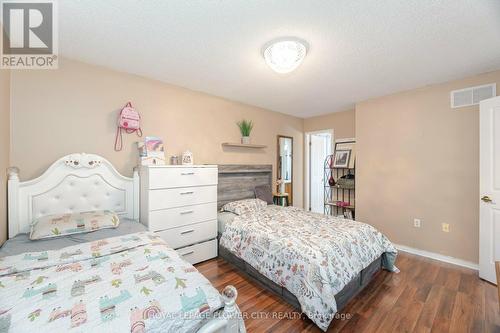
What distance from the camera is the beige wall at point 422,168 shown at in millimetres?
2584

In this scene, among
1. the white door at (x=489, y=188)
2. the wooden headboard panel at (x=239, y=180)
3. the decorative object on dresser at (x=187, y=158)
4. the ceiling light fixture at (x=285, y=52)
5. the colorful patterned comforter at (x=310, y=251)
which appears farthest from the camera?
the wooden headboard panel at (x=239, y=180)

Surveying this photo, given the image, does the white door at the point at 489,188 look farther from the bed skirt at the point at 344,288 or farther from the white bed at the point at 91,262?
the white bed at the point at 91,262

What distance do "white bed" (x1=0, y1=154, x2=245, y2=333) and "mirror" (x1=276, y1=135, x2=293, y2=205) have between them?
8.87 ft

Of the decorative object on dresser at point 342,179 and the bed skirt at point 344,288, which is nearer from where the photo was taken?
the bed skirt at point 344,288

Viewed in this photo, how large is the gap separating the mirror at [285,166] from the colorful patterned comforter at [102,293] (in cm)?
312

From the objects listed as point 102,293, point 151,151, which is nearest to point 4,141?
point 151,151

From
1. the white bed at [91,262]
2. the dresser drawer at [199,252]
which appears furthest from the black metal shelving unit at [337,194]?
the white bed at [91,262]

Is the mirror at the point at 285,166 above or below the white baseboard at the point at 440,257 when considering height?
above

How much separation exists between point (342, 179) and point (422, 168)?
49.1 inches

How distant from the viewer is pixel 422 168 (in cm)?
292

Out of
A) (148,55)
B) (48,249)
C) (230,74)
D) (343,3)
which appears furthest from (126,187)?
(343,3)

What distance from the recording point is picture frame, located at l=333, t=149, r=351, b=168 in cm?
394

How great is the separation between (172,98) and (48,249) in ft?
6.89

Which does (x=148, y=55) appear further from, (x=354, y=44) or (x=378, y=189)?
(x=378, y=189)
